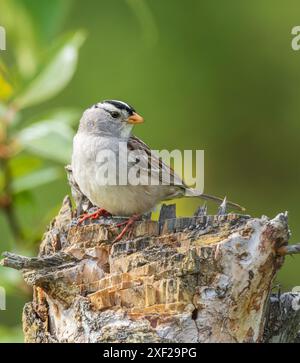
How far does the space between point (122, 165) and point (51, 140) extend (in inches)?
32.1

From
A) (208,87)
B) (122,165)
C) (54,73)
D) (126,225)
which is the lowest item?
(126,225)

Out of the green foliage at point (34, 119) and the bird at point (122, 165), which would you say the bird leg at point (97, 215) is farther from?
the green foliage at point (34, 119)

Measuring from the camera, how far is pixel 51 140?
12.2 ft

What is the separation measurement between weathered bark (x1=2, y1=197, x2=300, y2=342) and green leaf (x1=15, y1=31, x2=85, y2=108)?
63 cm

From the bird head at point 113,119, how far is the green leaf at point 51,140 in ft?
3.11

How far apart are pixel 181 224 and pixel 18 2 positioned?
36.0 inches

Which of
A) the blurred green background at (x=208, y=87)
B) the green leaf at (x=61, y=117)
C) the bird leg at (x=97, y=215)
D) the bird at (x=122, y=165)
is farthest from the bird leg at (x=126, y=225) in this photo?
the blurred green background at (x=208, y=87)

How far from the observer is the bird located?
4.37 m

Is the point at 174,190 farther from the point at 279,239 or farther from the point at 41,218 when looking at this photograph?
the point at 279,239

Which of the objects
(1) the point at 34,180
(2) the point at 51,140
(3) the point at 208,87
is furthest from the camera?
(3) the point at 208,87

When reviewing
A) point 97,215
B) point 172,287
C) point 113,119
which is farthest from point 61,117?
point 172,287

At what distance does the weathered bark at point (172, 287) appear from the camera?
317 cm

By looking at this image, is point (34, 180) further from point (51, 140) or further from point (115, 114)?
point (115, 114)

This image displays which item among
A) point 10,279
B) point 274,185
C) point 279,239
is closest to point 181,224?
point 279,239
